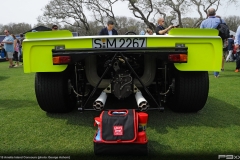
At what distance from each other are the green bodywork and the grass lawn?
717 mm

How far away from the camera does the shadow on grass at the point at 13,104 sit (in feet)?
13.3

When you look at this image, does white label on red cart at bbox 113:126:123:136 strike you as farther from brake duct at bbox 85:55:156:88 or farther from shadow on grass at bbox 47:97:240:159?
brake duct at bbox 85:55:156:88

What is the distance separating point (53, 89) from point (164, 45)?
1.49 meters

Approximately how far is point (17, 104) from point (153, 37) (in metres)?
2.74

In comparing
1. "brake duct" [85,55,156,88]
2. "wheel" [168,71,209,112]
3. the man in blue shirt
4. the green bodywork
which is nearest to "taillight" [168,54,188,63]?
the green bodywork

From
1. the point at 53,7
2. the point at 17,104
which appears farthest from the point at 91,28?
the point at 17,104

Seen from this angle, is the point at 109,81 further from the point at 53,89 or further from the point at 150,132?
the point at 150,132

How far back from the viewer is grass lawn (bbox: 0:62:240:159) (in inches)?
92.4

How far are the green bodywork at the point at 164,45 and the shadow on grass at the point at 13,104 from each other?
59.6 inches

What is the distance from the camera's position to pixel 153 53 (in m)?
2.67

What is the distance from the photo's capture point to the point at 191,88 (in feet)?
10.3

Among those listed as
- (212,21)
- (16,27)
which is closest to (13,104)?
(212,21)

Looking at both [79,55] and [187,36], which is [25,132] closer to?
[79,55]

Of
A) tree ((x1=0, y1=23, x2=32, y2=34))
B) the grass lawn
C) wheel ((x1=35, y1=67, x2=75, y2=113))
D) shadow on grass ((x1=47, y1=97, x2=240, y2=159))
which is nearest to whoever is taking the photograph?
the grass lawn
